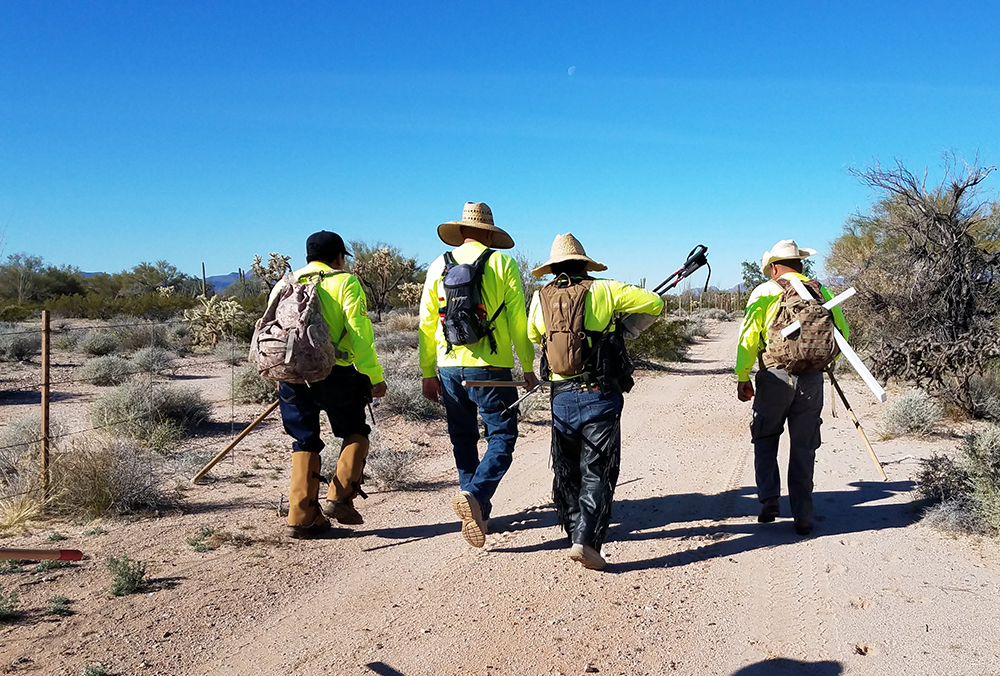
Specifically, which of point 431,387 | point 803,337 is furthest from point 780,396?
point 431,387

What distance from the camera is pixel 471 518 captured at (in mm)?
4590

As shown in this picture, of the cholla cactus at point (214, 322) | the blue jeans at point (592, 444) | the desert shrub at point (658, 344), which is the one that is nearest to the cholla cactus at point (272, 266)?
the cholla cactus at point (214, 322)

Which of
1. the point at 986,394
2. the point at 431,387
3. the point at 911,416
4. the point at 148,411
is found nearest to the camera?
the point at 431,387

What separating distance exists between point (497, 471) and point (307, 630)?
4.99ft

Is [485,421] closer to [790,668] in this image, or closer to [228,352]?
[790,668]

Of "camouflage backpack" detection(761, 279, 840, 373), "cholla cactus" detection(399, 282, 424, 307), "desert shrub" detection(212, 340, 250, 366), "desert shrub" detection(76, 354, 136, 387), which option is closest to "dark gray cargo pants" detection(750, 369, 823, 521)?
"camouflage backpack" detection(761, 279, 840, 373)

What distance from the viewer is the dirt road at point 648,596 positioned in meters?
3.35

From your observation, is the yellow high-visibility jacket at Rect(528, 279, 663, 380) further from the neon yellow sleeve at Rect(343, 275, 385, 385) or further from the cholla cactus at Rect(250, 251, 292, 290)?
the cholla cactus at Rect(250, 251, 292, 290)

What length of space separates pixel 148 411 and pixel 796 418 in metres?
6.70

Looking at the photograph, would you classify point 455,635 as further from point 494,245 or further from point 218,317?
point 218,317

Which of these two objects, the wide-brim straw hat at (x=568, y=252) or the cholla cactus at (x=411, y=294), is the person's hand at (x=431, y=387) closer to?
the wide-brim straw hat at (x=568, y=252)

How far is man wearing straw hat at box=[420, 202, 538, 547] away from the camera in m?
4.63

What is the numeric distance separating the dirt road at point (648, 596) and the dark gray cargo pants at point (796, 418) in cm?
32

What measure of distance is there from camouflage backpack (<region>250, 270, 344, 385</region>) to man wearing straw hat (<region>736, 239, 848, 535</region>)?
2.79 m
